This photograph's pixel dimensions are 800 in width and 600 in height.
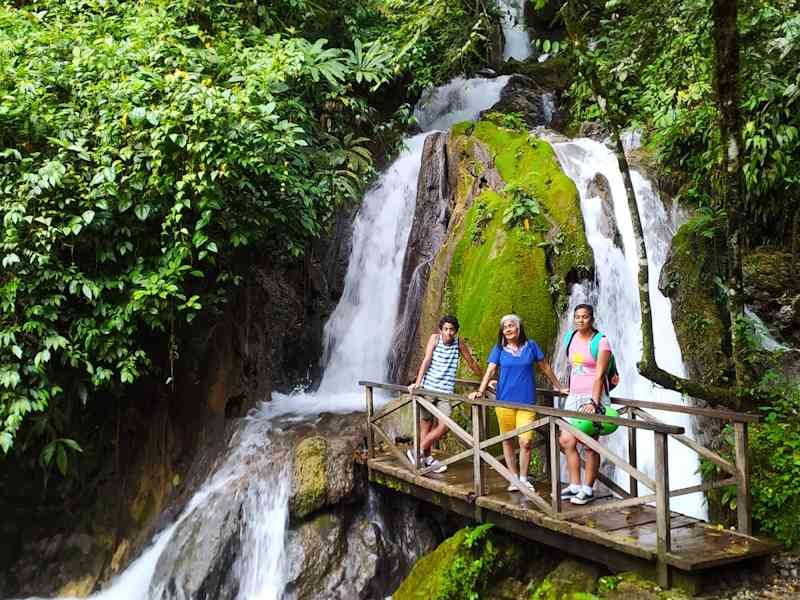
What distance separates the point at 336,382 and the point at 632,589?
280 inches

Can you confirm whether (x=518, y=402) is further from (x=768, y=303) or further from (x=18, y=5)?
(x=18, y=5)

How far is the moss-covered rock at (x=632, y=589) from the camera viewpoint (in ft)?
15.5

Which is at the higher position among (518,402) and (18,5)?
(18,5)

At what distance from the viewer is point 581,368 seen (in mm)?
5773

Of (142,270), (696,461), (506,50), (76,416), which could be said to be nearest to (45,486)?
(76,416)

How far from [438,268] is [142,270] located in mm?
3837

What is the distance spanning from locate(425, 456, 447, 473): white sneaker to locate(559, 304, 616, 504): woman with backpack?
60.8 inches

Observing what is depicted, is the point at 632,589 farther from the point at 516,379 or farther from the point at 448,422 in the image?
the point at 448,422

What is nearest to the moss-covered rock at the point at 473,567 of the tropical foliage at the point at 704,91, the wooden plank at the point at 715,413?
the wooden plank at the point at 715,413

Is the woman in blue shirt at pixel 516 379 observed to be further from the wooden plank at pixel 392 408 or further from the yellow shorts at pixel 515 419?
the wooden plank at pixel 392 408

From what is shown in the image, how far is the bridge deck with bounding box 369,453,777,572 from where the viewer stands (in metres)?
4.89

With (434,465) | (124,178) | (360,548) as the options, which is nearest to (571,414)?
(434,465)

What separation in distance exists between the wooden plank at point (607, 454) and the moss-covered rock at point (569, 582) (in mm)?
927

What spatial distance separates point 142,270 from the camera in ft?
26.3
